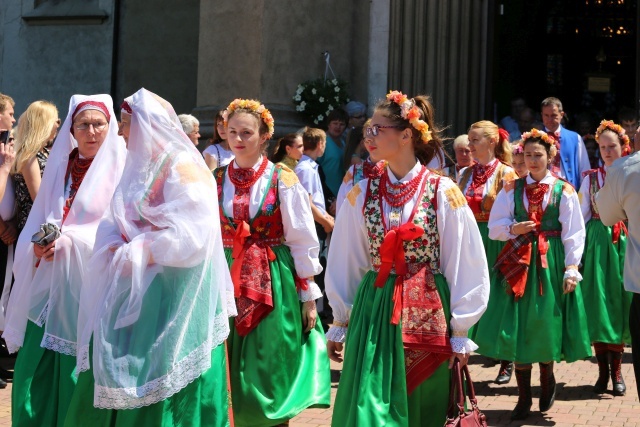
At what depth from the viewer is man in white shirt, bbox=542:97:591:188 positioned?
1151cm

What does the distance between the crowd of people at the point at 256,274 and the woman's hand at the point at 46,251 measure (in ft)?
0.05

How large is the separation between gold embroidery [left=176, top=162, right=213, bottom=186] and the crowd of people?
0.02 metres

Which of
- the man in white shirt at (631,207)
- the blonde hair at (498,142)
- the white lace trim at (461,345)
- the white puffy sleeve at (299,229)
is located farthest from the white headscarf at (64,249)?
the blonde hair at (498,142)

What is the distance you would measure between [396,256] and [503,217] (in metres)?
3.02

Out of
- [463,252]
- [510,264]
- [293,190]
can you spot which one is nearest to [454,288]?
[463,252]

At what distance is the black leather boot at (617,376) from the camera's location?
8492 millimetres

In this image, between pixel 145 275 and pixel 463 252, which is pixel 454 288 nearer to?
pixel 463 252

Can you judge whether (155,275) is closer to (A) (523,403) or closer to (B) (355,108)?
(A) (523,403)

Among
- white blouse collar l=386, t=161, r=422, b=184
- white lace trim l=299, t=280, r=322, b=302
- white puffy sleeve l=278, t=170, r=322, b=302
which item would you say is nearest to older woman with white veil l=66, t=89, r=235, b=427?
white blouse collar l=386, t=161, r=422, b=184

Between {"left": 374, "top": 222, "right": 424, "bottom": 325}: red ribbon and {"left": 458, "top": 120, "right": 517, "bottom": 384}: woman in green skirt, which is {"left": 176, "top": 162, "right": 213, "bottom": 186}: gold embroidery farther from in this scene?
{"left": 458, "top": 120, "right": 517, "bottom": 384}: woman in green skirt

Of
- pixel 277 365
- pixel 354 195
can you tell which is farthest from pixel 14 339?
pixel 354 195

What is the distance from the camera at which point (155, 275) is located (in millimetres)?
5039

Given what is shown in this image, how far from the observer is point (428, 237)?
17.4 feet

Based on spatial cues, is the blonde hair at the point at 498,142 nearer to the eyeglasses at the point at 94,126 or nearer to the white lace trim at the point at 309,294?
the white lace trim at the point at 309,294
